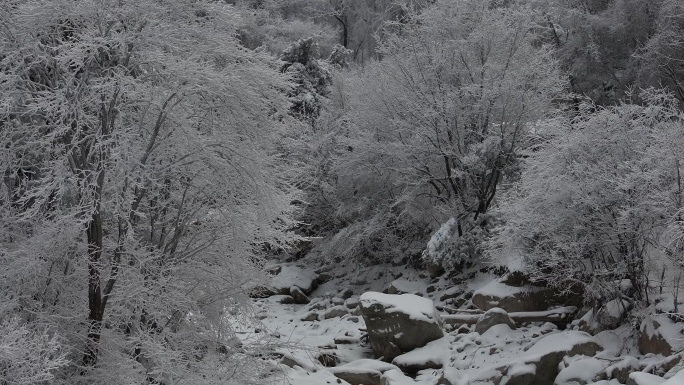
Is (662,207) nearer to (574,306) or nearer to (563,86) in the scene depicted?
(574,306)

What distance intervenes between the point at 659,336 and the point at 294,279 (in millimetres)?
11820

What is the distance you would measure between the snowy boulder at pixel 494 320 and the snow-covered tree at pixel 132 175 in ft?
19.9

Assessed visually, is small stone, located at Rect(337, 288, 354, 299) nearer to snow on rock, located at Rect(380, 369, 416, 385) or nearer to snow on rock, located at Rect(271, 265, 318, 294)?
snow on rock, located at Rect(271, 265, 318, 294)

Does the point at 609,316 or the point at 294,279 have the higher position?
the point at 609,316

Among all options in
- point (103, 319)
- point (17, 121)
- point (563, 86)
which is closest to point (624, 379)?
point (103, 319)

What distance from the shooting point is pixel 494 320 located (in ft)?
43.3

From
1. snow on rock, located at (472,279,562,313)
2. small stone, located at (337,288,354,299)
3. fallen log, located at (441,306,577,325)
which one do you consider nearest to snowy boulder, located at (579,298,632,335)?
fallen log, located at (441,306,577,325)

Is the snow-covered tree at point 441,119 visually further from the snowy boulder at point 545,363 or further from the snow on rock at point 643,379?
the snow on rock at point 643,379

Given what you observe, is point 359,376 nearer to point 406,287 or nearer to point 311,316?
point 311,316

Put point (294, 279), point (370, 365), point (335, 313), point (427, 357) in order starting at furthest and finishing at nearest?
point (294, 279) < point (335, 313) < point (427, 357) < point (370, 365)

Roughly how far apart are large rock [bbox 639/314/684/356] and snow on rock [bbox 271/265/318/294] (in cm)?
1093

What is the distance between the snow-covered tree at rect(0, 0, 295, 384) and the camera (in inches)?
280

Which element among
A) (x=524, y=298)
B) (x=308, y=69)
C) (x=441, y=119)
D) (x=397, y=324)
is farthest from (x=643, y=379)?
(x=308, y=69)

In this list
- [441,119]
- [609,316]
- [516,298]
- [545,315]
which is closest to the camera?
[609,316]
